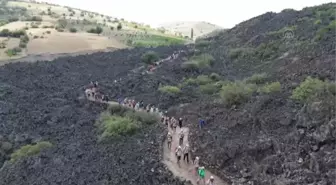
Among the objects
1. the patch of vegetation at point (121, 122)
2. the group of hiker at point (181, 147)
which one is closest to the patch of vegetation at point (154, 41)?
the patch of vegetation at point (121, 122)

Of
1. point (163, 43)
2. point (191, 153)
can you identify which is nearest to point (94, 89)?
point (191, 153)

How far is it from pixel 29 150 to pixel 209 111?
1271 cm

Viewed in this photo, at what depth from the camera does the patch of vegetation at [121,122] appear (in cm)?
3256

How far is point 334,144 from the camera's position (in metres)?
21.1

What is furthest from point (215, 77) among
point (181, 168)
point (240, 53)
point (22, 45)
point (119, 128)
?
point (22, 45)

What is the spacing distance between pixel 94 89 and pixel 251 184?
27916 millimetres

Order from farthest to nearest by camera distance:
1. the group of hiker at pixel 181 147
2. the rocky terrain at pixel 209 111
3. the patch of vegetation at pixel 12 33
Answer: the patch of vegetation at pixel 12 33 → the group of hiker at pixel 181 147 → the rocky terrain at pixel 209 111

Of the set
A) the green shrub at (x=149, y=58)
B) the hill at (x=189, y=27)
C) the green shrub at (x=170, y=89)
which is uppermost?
the green shrub at (x=170, y=89)

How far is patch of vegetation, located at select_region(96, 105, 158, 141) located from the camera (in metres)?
32.6

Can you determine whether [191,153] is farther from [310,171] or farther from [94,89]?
[94,89]

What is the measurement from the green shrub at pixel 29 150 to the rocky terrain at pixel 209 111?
678mm

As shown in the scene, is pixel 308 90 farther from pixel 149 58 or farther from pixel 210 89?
pixel 149 58

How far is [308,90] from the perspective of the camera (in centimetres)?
2734

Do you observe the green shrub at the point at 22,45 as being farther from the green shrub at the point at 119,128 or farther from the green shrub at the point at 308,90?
the green shrub at the point at 308,90
